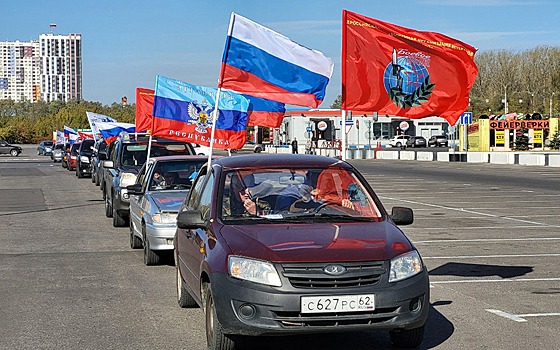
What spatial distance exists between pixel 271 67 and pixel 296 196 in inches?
220

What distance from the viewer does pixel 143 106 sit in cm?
2416

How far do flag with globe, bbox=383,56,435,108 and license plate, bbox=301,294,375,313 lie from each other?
18.2 feet

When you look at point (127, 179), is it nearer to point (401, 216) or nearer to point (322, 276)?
point (401, 216)

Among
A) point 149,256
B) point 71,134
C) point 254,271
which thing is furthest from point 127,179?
point 71,134

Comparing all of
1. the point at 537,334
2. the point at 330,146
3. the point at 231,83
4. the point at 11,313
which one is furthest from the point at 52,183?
the point at 330,146

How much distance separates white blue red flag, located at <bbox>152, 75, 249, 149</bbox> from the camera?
19156mm

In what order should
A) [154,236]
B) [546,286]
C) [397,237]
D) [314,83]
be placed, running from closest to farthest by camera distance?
1. [397,237]
2. [546,286]
3. [154,236]
4. [314,83]

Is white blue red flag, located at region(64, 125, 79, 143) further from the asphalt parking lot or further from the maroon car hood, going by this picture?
the maroon car hood

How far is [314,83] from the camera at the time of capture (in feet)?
42.6

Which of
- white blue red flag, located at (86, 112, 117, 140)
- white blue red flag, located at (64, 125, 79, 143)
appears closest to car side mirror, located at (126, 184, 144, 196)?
white blue red flag, located at (86, 112, 117, 140)

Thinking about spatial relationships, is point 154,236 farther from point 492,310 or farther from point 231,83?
point 492,310

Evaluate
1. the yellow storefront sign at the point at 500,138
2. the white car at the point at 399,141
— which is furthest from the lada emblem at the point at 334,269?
the white car at the point at 399,141

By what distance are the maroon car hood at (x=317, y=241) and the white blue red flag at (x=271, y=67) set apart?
6.01m

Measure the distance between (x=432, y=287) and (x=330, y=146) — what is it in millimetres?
65435
